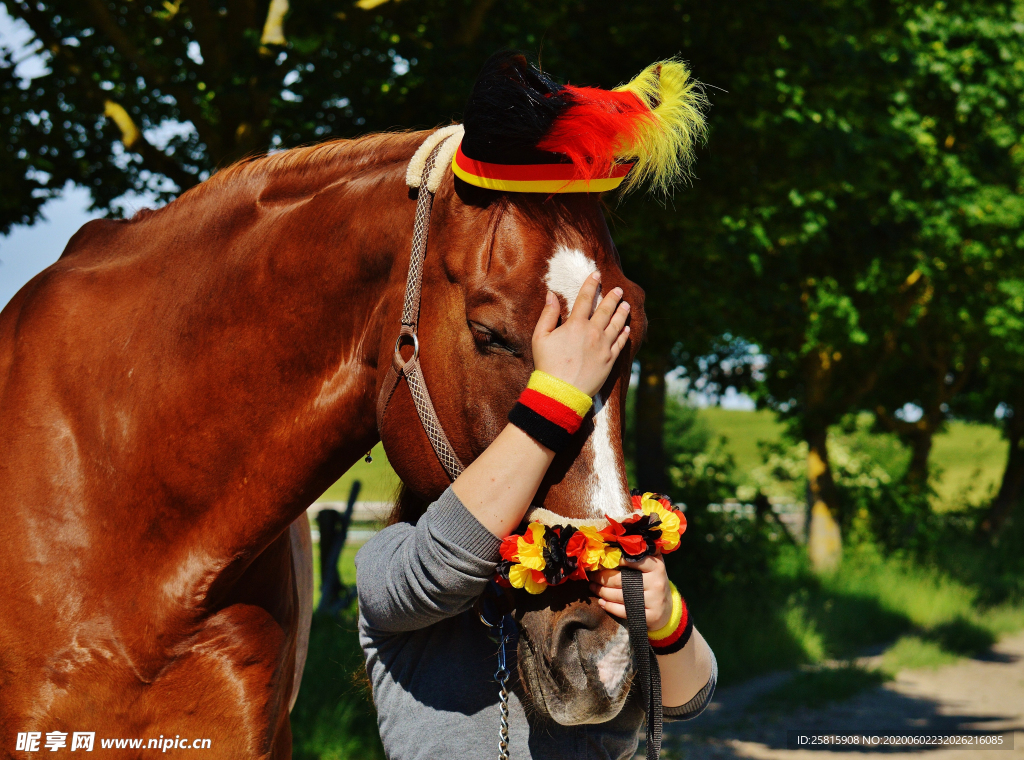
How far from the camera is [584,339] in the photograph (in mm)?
1396

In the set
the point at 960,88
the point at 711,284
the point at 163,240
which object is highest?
the point at 960,88

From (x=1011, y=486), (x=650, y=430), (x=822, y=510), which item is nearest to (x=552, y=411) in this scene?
(x=650, y=430)

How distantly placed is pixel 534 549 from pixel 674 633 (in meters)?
0.38

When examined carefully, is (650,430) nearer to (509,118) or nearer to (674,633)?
(674,633)

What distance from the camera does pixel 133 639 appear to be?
68.4 inches

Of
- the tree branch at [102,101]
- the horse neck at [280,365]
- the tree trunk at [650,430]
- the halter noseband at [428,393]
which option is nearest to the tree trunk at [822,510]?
the tree trunk at [650,430]

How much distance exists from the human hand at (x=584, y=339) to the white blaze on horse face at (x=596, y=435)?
0.03m

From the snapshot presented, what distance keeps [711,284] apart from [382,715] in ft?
17.6

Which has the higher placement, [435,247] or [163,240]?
[163,240]

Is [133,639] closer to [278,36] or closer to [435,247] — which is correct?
[435,247]

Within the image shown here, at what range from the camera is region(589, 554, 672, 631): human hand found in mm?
1382

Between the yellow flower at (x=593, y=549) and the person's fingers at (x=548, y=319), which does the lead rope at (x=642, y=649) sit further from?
the person's fingers at (x=548, y=319)

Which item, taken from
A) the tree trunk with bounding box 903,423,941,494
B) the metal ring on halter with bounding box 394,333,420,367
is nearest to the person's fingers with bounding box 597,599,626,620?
the metal ring on halter with bounding box 394,333,420,367

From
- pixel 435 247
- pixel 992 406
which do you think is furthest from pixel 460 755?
pixel 992 406
